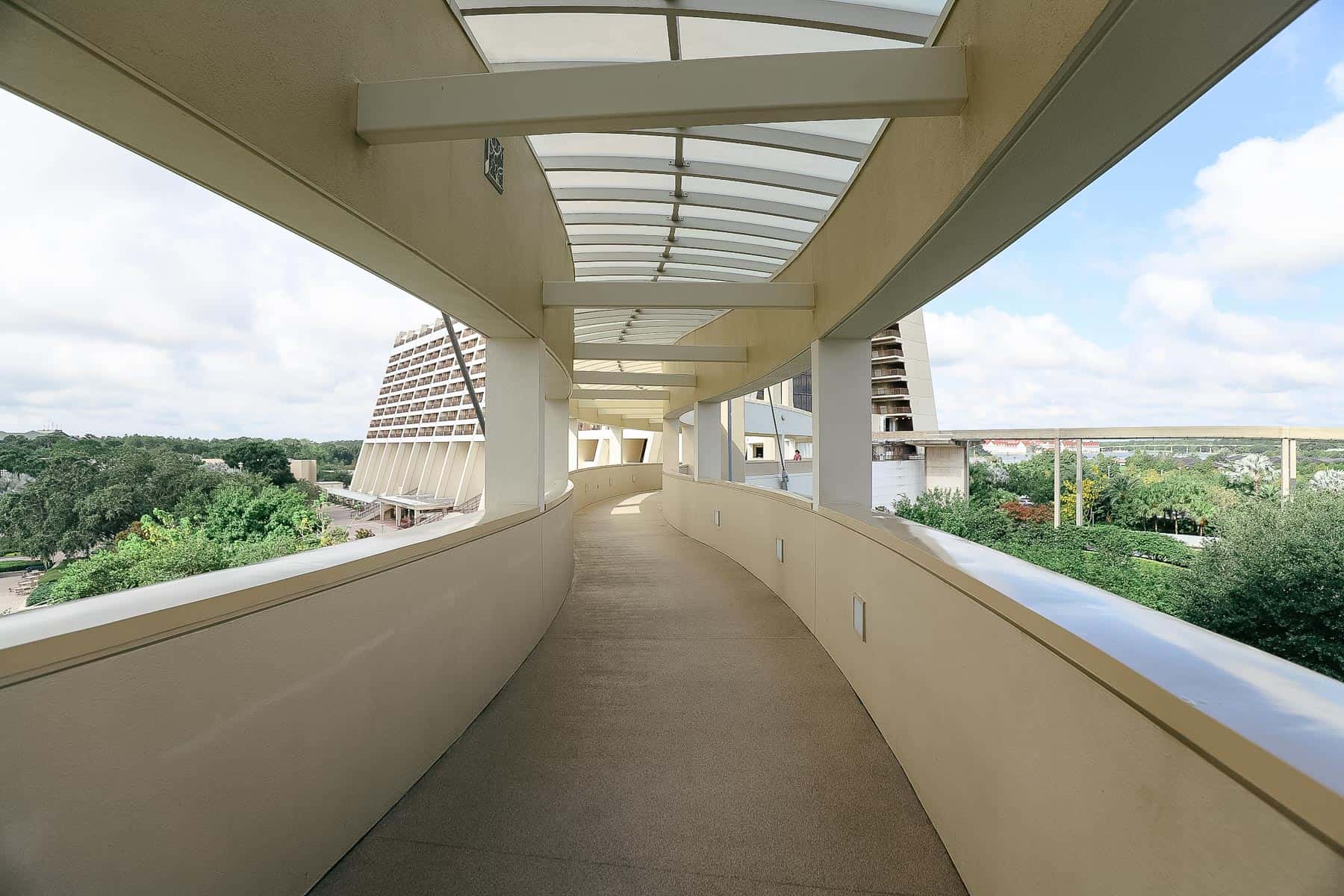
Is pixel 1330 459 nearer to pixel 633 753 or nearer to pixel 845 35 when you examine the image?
pixel 845 35

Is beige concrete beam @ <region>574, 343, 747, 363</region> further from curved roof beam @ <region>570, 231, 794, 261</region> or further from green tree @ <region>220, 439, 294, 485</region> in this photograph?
green tree @ <region>220, 439, 294, 485</region>

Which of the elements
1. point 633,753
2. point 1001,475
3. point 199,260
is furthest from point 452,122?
point 1001,475

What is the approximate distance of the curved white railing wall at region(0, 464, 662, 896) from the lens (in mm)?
1458

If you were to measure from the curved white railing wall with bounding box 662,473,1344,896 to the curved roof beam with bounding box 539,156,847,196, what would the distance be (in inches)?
121

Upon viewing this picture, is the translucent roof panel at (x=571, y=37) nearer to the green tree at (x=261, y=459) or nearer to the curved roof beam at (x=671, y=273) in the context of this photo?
the green tree at (x=261, y=459)

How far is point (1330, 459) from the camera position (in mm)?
4676

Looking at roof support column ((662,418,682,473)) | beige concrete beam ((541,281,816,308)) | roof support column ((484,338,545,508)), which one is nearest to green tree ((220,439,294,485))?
roof support column ((484,338,545,508))

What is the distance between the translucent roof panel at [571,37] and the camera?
3.47m

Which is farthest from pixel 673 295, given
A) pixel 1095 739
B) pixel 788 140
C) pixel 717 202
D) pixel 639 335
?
pixel 639 335

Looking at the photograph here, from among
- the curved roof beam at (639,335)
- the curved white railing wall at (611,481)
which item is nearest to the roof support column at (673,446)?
the curved white railing wall at (611,481)

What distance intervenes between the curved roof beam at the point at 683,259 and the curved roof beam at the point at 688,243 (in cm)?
35

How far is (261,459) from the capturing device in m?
3.16

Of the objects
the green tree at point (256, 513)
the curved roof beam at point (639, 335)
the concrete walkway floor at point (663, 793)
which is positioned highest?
the curved roof beam at point (639, 335)

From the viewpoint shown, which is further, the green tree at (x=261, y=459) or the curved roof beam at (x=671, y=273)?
the curved roof beam at (x=671, y=273)
